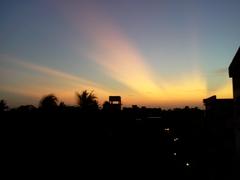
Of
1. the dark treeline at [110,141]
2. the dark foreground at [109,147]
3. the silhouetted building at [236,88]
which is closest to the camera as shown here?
the silhouetted building at [236,88]

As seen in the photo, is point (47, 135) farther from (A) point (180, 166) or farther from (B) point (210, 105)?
(B) point (210, 105)

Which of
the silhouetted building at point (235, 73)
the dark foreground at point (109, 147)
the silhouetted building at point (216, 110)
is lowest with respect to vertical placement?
the dark foreground at point (109, 147)

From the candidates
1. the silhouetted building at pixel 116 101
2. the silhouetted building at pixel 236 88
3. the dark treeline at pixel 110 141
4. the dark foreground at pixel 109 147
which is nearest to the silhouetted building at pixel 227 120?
the silhouetted building at pixel 236 88

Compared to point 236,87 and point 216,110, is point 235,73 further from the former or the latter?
point 216,110

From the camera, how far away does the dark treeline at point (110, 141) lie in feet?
54.6

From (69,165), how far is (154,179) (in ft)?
16.3

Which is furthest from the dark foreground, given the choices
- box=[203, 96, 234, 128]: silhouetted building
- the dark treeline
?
box=[203, 96, 234, 128]: silhouetted building

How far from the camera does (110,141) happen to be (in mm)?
20156

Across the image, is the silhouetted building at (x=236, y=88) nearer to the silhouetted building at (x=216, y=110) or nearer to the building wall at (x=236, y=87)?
the building wall at (x=236, y=87)

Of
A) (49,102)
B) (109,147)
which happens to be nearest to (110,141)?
(109,147)

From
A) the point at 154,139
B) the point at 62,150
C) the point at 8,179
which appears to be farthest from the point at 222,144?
the point at 8,179

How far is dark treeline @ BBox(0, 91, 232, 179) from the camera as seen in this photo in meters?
16.7

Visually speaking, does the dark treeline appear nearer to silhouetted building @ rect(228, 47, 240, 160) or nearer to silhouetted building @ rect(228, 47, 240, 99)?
silhouetted building @ rect(228, 47, 240, 160)

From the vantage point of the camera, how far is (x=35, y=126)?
1783cm
